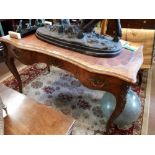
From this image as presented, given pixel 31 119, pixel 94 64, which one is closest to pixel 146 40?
pixel 94 64

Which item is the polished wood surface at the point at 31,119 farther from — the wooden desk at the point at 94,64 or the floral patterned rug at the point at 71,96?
the floral patterned rug at the point at 71,96

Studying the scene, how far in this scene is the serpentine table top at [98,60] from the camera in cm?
110

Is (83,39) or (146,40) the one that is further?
(146,40)

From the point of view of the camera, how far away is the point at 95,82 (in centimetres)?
119

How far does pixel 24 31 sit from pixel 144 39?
3.88 ft

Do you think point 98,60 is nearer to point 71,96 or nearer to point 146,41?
point 71,96

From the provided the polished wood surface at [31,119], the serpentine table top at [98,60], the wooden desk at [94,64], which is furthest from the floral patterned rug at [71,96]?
the serpentine table top at [98,60]

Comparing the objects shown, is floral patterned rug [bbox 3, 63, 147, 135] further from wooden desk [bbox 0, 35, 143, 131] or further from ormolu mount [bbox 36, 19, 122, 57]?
ormolu mount [bbox 36, 19, 122, 57]

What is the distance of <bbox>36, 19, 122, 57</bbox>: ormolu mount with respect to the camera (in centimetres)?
126

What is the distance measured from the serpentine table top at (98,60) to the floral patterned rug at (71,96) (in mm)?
614

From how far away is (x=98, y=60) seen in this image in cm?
121

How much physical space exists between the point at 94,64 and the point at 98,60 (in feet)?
0.20

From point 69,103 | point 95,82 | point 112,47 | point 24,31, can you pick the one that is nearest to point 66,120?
point 95,82
